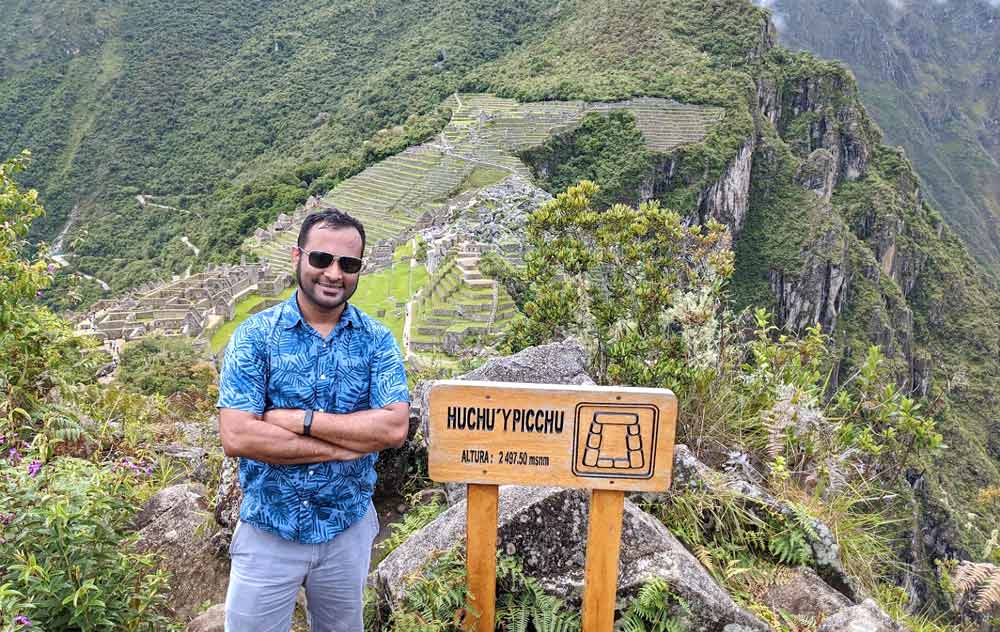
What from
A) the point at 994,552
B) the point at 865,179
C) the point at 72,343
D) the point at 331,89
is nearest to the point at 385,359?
the point at 72,343

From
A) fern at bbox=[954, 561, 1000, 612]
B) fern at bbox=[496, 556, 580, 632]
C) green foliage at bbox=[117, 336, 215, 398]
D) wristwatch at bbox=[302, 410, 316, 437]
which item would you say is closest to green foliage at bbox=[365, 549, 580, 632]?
fern at bbox=[496, 556, 580, 632]

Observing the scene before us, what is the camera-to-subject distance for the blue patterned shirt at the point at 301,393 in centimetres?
186

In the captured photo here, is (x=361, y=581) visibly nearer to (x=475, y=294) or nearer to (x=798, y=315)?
(x=475, y=294)

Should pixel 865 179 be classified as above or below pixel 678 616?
above

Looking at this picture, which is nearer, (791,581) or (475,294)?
(791,581)

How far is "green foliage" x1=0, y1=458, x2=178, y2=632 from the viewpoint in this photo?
6.05ft

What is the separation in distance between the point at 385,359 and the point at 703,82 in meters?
58.5

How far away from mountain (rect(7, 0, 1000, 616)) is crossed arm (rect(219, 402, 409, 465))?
877 inches

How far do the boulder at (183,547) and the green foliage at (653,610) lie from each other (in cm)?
168

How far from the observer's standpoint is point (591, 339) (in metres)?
4.14

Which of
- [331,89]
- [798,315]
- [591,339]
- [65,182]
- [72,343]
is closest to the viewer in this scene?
[72,343]

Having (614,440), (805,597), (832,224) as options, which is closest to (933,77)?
(832,224)

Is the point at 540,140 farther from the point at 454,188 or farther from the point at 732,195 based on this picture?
the point at 732,195

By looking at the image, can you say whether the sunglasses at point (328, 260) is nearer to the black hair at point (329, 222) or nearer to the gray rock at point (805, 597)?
the black hair at point (329, 222)
